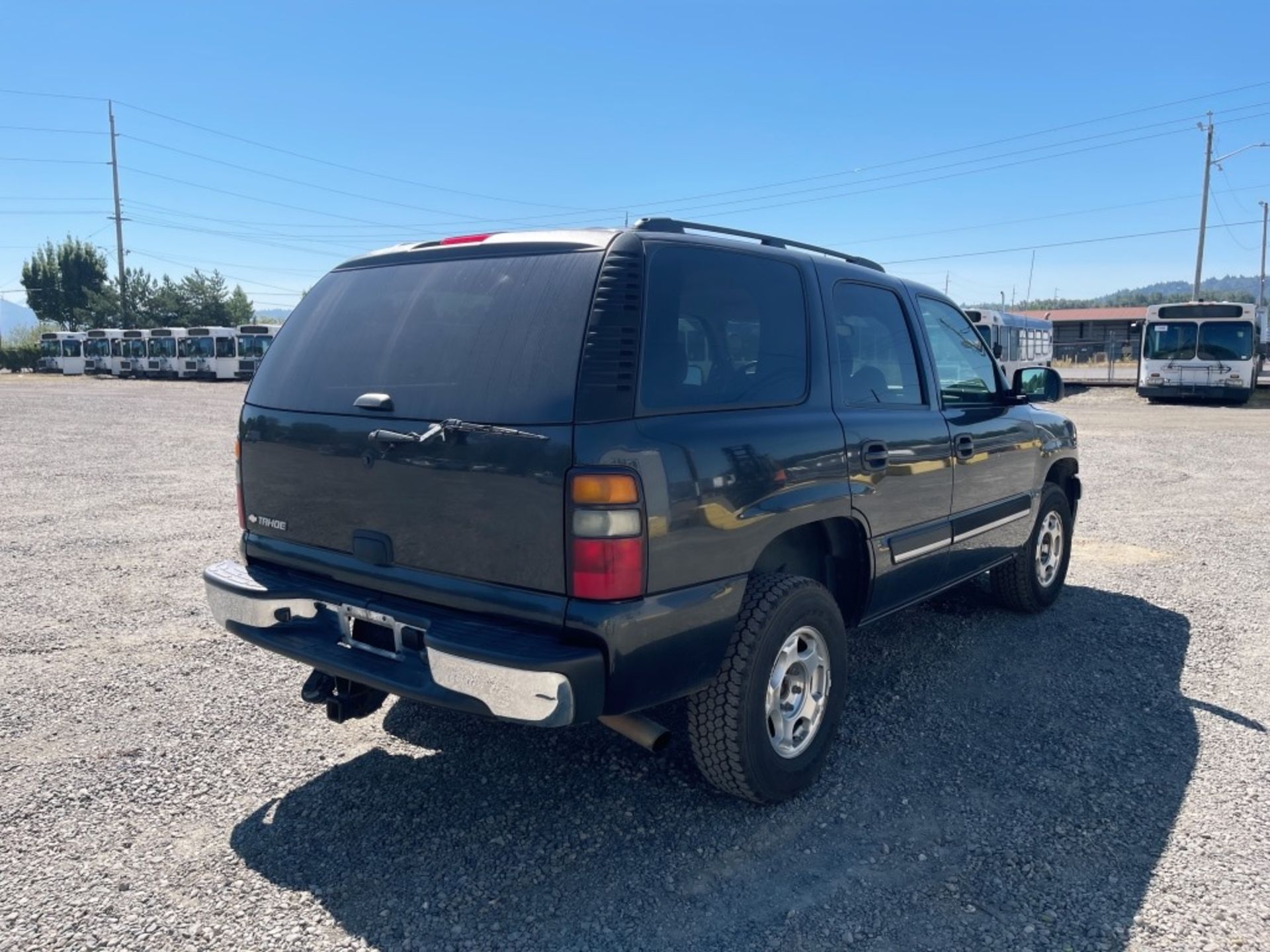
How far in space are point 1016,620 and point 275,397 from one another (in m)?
4.51

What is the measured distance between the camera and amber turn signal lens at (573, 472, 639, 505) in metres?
→ 2.73

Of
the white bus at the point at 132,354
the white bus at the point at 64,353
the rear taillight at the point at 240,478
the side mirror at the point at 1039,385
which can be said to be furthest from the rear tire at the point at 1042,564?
A: the white bus at the point at 64,353

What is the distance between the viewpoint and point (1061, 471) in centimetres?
610

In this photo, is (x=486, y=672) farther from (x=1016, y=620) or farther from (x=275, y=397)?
(x=1016, y=620)

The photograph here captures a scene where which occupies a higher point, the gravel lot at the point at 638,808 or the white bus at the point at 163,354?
the white bus at the point at 163,354

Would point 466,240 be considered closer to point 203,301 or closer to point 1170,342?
point 1170,342

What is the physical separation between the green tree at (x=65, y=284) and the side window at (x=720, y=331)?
7470cm

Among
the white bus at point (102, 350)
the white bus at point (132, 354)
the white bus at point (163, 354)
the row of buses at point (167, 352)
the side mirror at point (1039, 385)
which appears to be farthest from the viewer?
the white bus at point (102, 350)

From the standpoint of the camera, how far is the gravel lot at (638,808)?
2738 mm

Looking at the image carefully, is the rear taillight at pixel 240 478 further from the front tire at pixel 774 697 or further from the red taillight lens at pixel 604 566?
the front tire at pixel 774 697

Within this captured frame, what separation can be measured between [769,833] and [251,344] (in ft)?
144

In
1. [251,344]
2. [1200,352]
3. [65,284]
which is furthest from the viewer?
[65,284]

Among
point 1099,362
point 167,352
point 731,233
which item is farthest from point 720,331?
point 1099,362

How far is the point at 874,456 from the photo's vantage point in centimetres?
381
